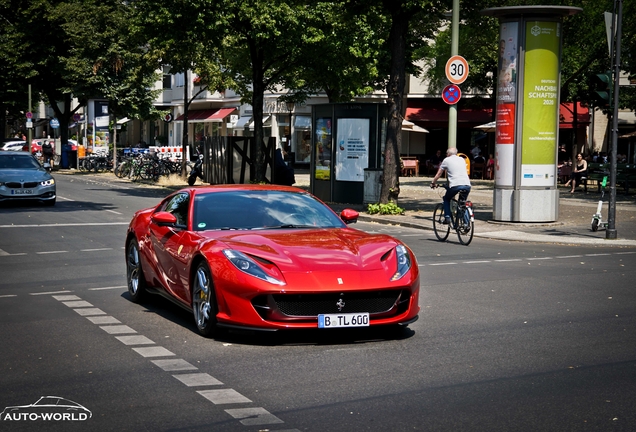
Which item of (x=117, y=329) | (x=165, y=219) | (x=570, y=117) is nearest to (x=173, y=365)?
(x=117, y=329)

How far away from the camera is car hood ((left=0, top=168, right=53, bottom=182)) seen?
26734mm

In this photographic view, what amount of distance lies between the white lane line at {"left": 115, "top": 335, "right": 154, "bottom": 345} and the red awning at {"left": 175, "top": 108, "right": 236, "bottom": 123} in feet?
196

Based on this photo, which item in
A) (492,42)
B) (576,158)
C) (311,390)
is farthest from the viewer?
(492,42)

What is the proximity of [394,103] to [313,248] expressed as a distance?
17.4m

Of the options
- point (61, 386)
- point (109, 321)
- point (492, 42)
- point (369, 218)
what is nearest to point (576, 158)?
point (492, 42)

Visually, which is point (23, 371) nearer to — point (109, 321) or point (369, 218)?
point (109, 321)

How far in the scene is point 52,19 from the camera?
57.5 m

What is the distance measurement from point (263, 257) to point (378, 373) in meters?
1.61

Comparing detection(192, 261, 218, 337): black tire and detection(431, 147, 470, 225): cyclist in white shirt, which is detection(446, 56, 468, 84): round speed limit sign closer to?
detection(431, 147, 470, 225): cyclist in white shirt

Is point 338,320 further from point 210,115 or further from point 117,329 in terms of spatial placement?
point 210,115

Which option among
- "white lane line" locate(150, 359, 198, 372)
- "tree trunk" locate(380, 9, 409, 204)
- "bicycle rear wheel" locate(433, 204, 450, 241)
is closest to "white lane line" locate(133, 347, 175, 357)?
"white lane line" locate(150, 359, 198, 372)

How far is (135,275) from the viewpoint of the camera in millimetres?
11188

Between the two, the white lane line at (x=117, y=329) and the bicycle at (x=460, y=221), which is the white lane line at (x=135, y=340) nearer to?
the white lane line at (x=117, y=329)

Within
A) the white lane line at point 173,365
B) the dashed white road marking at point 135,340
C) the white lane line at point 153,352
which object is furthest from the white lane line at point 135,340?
the white lane line at point 173,365
